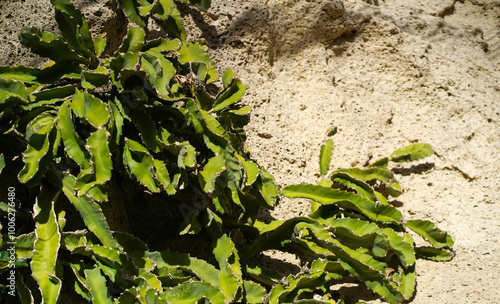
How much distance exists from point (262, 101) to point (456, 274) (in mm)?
1298

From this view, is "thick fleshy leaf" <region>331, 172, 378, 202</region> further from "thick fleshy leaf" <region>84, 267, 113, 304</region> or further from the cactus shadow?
"thick fleshy leaf" <region>84, 267, 113, 304</region>

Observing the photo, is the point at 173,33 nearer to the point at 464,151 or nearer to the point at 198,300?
the point at 198,300

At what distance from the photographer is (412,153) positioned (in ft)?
9.07

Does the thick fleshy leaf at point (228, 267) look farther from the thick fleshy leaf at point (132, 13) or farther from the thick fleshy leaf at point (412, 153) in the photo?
the thick fleshy leaf at point (412, 153)

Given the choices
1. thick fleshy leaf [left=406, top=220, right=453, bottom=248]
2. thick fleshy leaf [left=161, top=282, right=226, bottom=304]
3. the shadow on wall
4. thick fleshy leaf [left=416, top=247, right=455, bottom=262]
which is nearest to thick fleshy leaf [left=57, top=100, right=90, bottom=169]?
thick fleshy leaf [left=161, top=282, right=226, bottom=304]

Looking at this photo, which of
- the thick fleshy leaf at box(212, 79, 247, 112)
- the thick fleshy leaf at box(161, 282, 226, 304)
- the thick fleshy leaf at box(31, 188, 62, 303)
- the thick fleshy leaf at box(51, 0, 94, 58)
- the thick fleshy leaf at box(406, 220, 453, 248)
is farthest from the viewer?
the thick fleshy leaf at box(406, 220, 453, 248)

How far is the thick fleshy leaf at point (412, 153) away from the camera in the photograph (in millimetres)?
2754

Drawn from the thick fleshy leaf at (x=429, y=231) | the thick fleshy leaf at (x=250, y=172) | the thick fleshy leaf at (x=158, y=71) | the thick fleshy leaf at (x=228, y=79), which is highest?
the thick fleshy leaf at (x=158, y=71)

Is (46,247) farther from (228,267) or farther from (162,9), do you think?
(162,9)

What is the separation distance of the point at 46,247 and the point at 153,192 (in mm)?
445

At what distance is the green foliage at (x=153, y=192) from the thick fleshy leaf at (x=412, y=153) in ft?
1.16

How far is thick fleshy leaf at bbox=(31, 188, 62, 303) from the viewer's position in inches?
69.1

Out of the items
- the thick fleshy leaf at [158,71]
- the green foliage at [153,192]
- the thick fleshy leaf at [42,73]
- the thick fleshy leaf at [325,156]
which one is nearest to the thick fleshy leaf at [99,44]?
the green foliage at [153,192]

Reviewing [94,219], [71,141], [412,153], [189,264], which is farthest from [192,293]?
[412,153]
